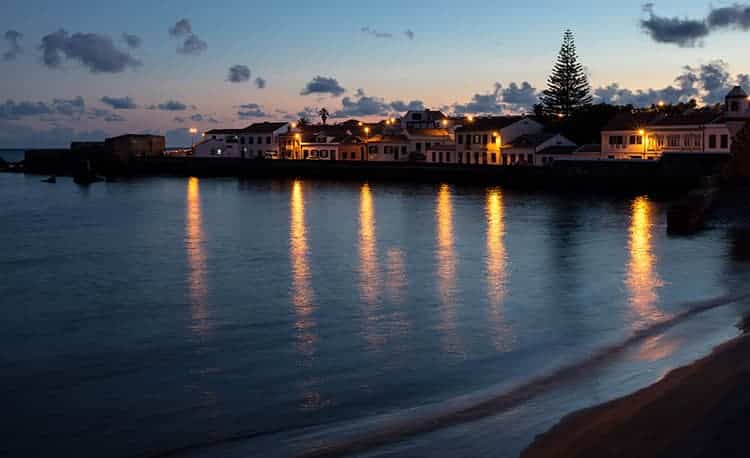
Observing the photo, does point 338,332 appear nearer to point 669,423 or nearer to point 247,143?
point 669,423

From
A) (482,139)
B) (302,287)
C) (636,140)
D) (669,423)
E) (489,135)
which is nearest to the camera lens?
(669,423)

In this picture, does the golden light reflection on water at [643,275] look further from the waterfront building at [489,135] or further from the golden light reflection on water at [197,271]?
the waterfront building at [489,135]

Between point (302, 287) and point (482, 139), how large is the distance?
7203 cm

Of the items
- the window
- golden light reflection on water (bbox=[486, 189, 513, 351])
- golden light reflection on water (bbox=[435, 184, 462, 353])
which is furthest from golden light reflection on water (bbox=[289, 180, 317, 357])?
the window

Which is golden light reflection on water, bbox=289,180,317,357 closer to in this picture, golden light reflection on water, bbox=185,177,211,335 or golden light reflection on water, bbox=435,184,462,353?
golden light reflection on water, bbox=185,177,211,335

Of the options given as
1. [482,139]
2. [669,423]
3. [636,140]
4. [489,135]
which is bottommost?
[669,423]

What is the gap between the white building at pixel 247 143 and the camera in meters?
127

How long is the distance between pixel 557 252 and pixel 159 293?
15.6 metres

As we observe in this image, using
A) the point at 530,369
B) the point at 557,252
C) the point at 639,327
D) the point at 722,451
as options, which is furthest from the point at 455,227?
the point at 722,451

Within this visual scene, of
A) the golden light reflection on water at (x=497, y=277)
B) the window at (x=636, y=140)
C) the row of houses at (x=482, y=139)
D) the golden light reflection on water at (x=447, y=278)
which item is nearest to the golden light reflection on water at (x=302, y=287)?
the golden light reflection on water at (x=447, y=278)

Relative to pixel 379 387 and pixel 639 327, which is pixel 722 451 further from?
pixel 639 327

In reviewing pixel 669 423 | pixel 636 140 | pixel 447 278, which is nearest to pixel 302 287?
pixel 447 278

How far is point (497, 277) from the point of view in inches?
1005

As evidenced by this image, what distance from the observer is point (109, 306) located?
2114cm
